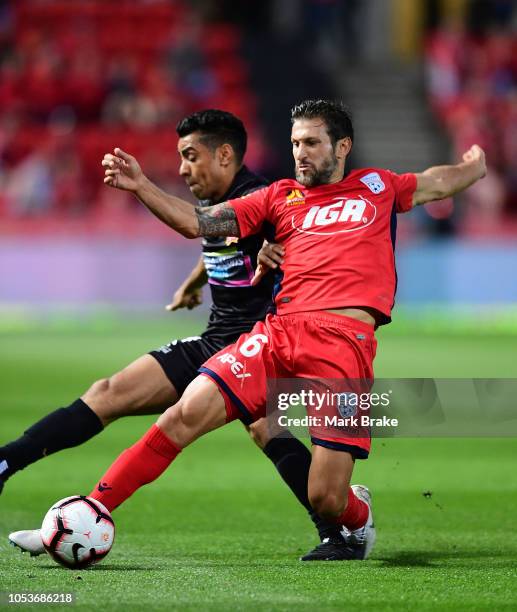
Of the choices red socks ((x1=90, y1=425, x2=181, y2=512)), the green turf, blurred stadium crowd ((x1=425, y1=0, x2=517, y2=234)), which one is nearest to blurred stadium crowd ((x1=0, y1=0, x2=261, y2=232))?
blurred stadium crowd ((x1=425, y1=0, x2=517, y2=234))

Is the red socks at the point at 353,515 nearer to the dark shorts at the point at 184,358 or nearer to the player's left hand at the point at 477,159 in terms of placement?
the dark shorts at the point at 184,358

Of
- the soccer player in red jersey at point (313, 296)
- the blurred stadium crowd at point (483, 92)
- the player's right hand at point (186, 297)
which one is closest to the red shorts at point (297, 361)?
the soccer player in red jersey at point (313, 296)

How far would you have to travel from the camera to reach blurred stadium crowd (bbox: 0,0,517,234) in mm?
21906

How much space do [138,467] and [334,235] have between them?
4.60 feet

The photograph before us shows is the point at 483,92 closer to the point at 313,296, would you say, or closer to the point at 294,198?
the point at 294,198

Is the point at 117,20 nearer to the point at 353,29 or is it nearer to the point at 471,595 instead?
the point at 353,29

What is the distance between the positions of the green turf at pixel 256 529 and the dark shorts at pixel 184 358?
81 centimetres

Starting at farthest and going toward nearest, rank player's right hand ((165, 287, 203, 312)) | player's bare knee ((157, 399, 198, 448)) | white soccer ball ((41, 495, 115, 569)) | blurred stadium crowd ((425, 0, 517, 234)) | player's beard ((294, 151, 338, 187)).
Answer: blurred stadium crowd ((425, 0, 517, 234)) < player's right hand ((165, 287, 203, 312)) < player's beard ((294, 151, 338, 187)) < player's bare knee ((157, 399, 198, 448)) < white soccer ball ((41, 495, 115, 569))

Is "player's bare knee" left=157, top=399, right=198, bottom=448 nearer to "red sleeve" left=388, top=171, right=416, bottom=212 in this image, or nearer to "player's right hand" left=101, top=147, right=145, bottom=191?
"player's right hand" left=101, top=147, right=145, bottom=191

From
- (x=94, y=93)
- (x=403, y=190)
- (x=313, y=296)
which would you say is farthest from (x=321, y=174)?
(x=94, y=93)

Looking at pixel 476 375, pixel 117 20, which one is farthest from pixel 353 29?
pixel 476 375

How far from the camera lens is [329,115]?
6.05 m

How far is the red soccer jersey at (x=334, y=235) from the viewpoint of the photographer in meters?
5.89

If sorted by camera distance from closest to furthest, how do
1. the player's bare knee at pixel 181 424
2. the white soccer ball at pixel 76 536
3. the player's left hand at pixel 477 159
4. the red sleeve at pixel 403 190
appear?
the white soccer ball at pixel 76 536 → the player's bare knee at pixel 181 424 → the red sleeve at pixel 403 190 → the player's left hand at pixel 477 159
